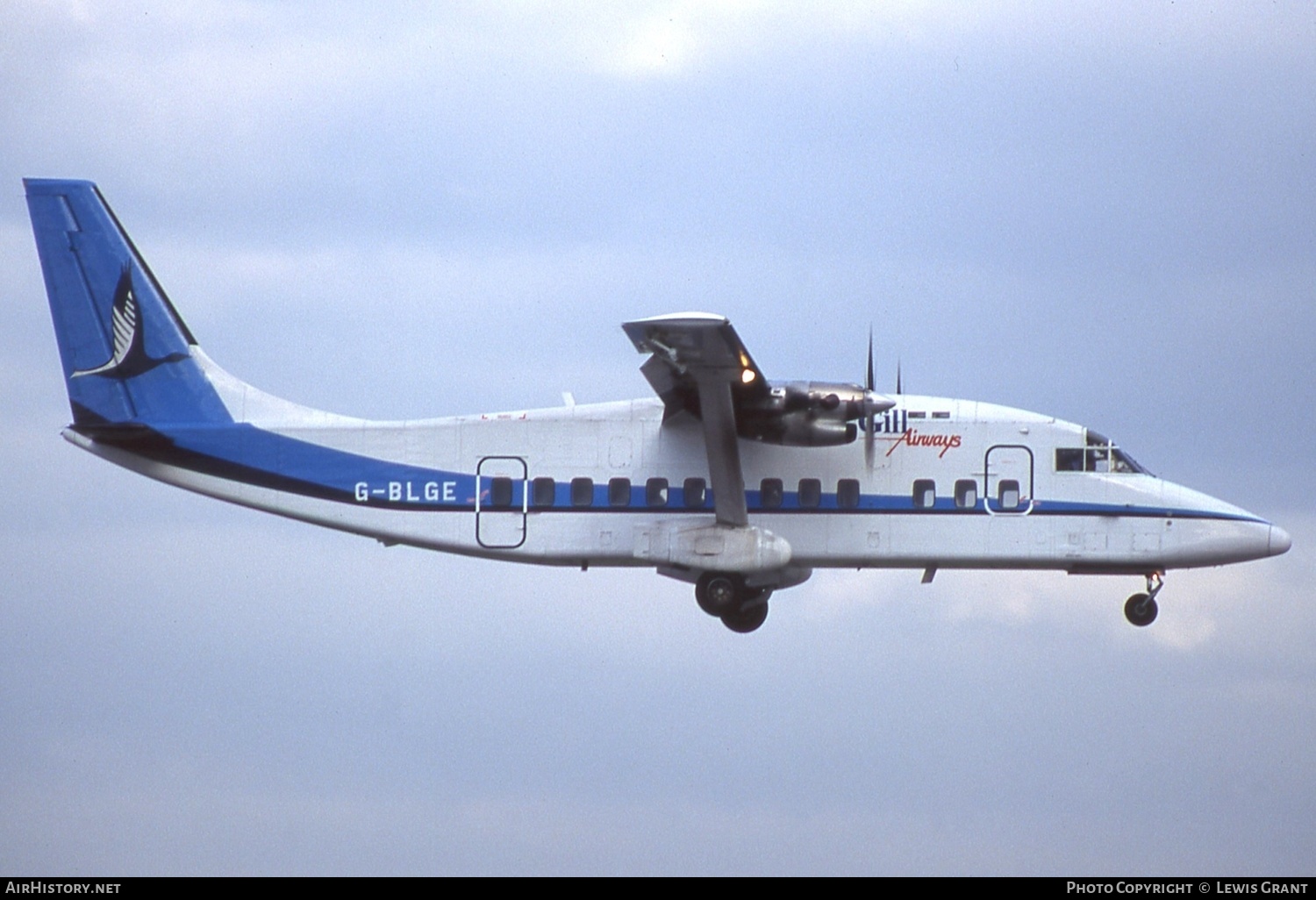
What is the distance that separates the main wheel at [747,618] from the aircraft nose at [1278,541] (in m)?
7.51

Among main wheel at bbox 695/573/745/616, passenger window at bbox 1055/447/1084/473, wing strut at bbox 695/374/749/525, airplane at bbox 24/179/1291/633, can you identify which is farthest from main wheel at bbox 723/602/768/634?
passenger window at bbox 1055/447/1084/473

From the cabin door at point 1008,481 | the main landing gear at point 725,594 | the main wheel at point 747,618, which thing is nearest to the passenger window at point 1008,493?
the cabin door at point 1008,481

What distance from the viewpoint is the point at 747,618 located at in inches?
882

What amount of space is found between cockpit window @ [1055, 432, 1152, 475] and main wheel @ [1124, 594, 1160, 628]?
1907 mm

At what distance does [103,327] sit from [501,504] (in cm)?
670

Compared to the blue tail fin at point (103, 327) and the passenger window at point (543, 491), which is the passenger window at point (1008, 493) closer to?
the passenger window at point (543, 491)

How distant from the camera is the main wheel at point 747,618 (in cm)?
2231

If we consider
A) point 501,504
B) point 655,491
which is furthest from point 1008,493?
point 501,504

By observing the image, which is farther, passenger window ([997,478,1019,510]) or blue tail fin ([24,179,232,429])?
blue tail fin ([24,179,232,429])

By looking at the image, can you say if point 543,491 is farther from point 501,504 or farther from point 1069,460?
point 1069,460

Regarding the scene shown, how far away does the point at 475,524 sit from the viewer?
2184cm

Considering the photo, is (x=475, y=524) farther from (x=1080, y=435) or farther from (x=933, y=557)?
(x=1080, y=435)

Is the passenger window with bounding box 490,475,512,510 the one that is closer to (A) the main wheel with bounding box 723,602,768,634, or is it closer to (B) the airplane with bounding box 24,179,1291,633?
(B) the airplane with bounding box 24,179,1291,633

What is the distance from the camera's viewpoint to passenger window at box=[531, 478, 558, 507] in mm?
21750
